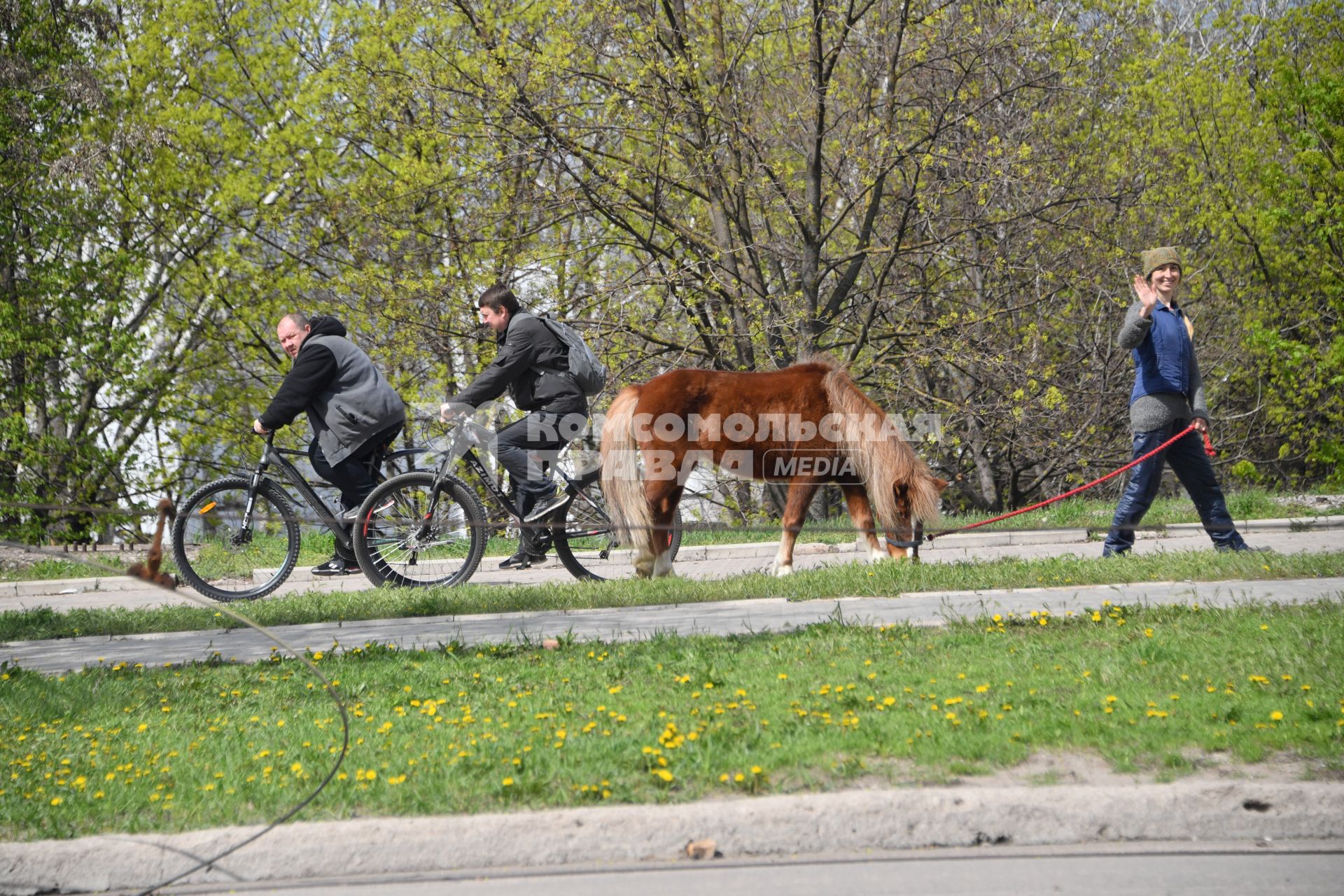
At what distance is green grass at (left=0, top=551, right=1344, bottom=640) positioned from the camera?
7.70 metres

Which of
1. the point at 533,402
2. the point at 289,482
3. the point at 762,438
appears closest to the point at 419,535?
the point at 533,402

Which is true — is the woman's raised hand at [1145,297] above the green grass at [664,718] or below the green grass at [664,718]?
above

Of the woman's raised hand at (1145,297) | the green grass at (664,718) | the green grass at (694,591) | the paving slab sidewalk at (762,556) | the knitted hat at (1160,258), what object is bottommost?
the green grass at (664,718)

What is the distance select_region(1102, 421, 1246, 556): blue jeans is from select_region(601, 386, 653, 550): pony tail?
11.0ft

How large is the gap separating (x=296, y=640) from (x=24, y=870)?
3.25m

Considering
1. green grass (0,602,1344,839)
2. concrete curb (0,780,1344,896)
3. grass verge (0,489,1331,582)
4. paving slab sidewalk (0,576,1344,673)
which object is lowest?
concrete curb (0,780,1344,896)

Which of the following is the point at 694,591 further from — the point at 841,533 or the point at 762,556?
the point at 841,533

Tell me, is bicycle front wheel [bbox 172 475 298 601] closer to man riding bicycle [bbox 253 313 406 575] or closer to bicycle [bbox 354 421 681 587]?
man riding bicycle [bbox 253 313 406 575]

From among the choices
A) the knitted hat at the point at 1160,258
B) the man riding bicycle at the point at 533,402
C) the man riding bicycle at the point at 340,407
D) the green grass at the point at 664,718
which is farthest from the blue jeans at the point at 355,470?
the knitted hat at the point at 1160,258

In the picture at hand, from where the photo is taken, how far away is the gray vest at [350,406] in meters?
9.21

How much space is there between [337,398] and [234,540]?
5.08 feet

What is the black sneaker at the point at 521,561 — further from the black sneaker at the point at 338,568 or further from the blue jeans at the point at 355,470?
the blue jeans at the point at 355,470

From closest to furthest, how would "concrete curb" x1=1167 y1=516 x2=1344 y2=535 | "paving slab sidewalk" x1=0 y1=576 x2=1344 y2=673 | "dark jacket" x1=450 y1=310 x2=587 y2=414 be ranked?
"paving slab sidewalk" x1=0 y1=576 x2=1344 y2=673, "dark jacket" x1=450 y1=310 x2=587 y2=414, "concrete curb" x1=1167 y1=516 x2=1344 y2=535

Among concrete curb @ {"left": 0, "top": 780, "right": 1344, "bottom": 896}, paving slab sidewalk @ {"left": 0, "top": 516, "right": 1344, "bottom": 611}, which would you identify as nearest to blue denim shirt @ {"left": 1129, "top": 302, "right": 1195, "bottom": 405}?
paving slab sidewalk @ {"left": 0, "top": 516, "right": 1344, "bottom": 611}
